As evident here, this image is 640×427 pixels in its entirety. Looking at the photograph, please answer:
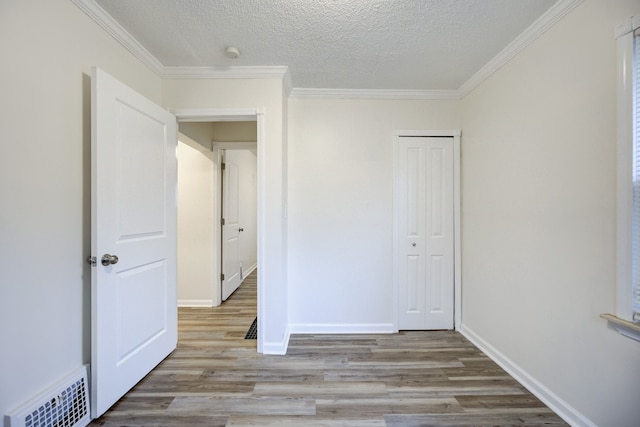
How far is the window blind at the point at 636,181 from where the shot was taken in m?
1.21

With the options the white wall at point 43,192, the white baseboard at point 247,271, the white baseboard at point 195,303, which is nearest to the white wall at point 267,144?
the white wall at point 43,192

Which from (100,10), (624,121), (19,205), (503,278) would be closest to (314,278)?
(503,278)

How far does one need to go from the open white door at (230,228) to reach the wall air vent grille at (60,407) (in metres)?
2.06

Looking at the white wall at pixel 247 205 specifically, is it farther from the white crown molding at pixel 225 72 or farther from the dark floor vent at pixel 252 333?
the dark floor vent at pixel 252 333

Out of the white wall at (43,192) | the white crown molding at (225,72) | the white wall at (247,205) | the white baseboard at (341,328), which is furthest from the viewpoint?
the white wall at (247,205)

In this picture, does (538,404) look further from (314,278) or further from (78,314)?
(78,314)

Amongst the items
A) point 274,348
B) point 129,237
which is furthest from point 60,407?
point 274,348

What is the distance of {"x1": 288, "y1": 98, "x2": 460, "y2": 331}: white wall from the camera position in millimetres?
2672

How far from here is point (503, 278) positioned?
2094 millimetres

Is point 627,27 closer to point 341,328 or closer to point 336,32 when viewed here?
point 336,32

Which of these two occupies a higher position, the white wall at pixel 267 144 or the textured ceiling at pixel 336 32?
the textured ceiling at pixel 336 32

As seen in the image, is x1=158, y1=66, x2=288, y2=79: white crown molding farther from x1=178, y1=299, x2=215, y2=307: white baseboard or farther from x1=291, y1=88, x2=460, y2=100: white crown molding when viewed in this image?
x1=178, y1=299, x2=215, y2=307: white baseboard

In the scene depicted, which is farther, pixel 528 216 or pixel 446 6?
pixel 528 216

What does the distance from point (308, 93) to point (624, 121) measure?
87.6 inches
